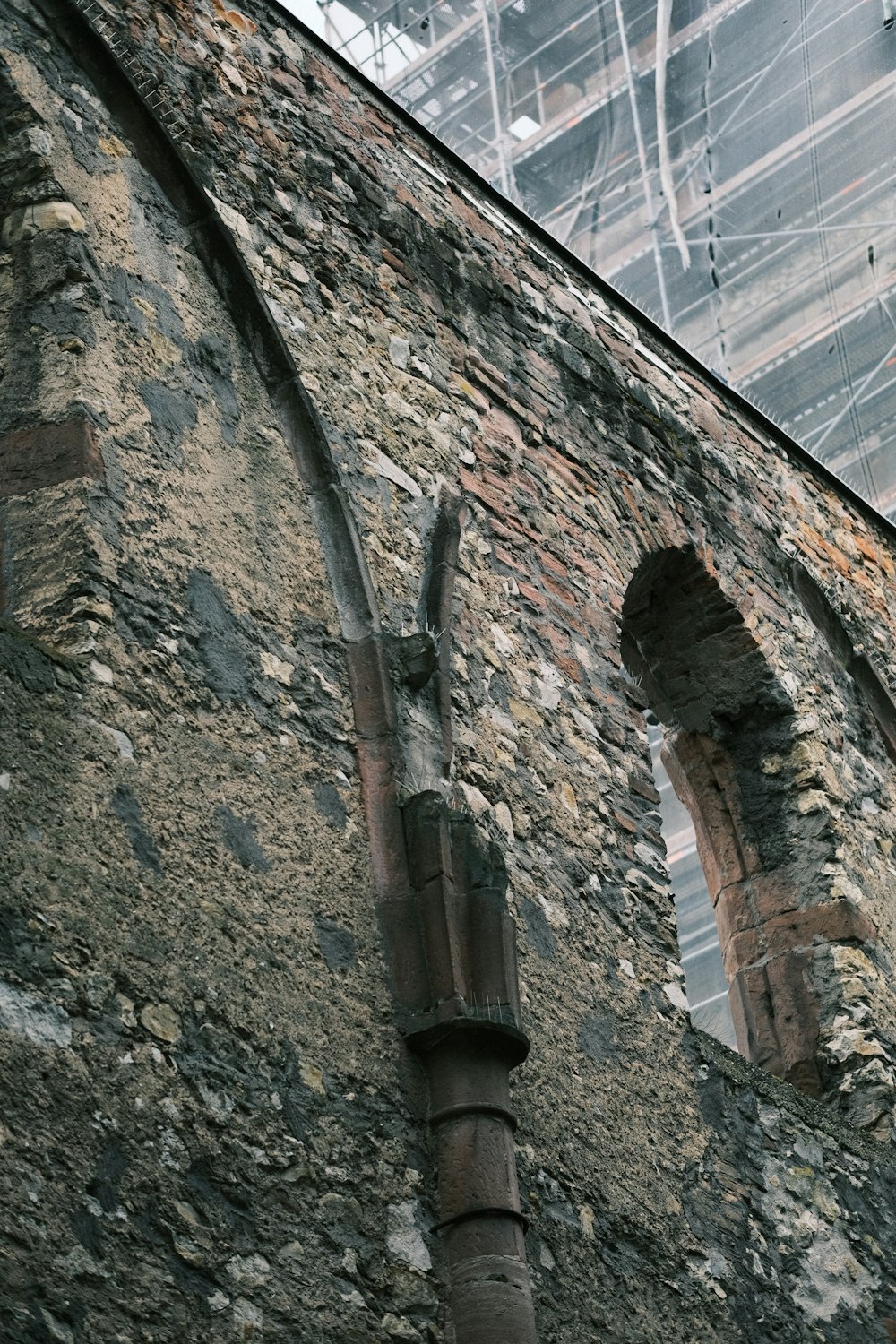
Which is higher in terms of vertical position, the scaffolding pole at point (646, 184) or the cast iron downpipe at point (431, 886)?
the scaffolding pole at point (646, 184)

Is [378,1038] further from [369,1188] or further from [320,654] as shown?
[320,654]

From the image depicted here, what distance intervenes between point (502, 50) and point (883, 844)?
5697 mm

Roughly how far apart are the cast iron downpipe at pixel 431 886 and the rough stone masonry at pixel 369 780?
10mm

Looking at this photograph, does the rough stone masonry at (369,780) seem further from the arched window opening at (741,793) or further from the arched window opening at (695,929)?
the arched window opening at (695,929)

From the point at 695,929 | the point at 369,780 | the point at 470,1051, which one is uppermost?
the point at 695,929

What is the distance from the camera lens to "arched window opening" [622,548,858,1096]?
633 centimetres

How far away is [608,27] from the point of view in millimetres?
10727

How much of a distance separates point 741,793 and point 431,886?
2.56 metres

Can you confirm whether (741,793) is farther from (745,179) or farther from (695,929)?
(695,929)

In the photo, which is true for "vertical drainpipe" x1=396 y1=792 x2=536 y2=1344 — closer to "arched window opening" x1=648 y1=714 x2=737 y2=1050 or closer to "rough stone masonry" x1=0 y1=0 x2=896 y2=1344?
"rough stone masonry" x1=0 y1=0 x2=896 y2=1344

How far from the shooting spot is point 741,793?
22.2 ft

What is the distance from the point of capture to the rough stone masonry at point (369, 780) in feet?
12.3

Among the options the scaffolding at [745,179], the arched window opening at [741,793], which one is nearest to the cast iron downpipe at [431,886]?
the arched window opening at [741,793]

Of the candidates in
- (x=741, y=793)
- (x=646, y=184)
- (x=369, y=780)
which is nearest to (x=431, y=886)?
(x=369, y=780)
